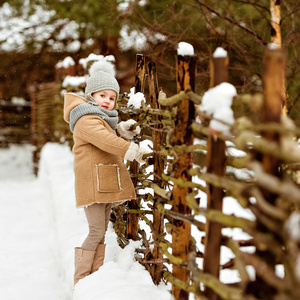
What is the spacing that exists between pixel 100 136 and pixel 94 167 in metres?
0.28

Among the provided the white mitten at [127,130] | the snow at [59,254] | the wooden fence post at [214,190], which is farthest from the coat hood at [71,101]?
the wooden fence post at [214,190]

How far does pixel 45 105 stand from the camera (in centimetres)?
1240

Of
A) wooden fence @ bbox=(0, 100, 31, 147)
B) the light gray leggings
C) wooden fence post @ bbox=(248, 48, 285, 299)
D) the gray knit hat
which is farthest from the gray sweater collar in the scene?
wooden fence @ bbox=(0, 100, 31, 147)

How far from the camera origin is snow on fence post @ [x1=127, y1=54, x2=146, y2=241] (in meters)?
3.24

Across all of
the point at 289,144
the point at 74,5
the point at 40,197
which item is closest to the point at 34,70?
the point at 74,5

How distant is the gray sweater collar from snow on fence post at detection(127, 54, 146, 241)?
0.43 m

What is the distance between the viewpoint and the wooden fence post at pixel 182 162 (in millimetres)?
1984

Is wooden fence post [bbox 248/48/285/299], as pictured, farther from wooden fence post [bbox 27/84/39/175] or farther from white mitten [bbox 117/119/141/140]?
wooden fence post [bbox 27/84/39/175]

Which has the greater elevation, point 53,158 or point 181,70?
point 181,70

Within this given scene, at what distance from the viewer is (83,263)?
2916 mm

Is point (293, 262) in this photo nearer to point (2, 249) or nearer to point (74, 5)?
point (2, 249)

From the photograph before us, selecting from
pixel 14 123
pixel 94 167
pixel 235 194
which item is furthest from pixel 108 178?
pixel 14 123

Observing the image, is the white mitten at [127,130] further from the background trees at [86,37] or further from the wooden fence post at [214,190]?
the background trees at [86,37]

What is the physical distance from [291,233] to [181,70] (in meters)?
1.16
